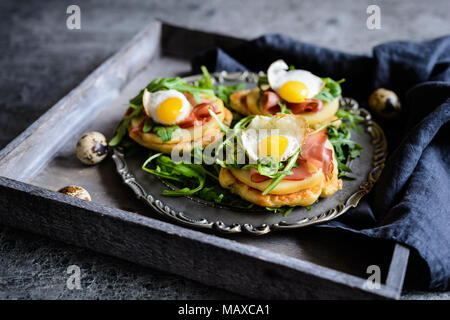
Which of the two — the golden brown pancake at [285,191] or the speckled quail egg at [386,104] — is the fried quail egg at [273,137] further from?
the speckled quail egg at [386,104]

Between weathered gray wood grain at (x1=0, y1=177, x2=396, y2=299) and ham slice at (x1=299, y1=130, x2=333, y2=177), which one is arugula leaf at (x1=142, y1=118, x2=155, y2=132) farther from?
ham slice at (x1=299, y1=130, x2=333, y2=177)

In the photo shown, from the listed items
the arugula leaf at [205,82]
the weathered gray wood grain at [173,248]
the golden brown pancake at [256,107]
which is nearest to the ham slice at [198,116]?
the golden brown pancake at [256,107]

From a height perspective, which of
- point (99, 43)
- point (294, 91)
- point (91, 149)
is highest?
point (294, 91)

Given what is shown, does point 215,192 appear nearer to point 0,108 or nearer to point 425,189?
point 425,189

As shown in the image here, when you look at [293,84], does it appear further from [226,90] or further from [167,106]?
[167,106]

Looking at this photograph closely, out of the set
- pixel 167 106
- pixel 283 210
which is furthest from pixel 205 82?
pixel 283 210

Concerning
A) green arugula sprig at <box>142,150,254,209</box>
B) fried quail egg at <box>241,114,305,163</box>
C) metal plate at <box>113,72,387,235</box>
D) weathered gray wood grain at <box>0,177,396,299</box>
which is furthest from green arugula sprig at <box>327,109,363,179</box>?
weathered gray wood grain at <box>0,177,396,299</box>
